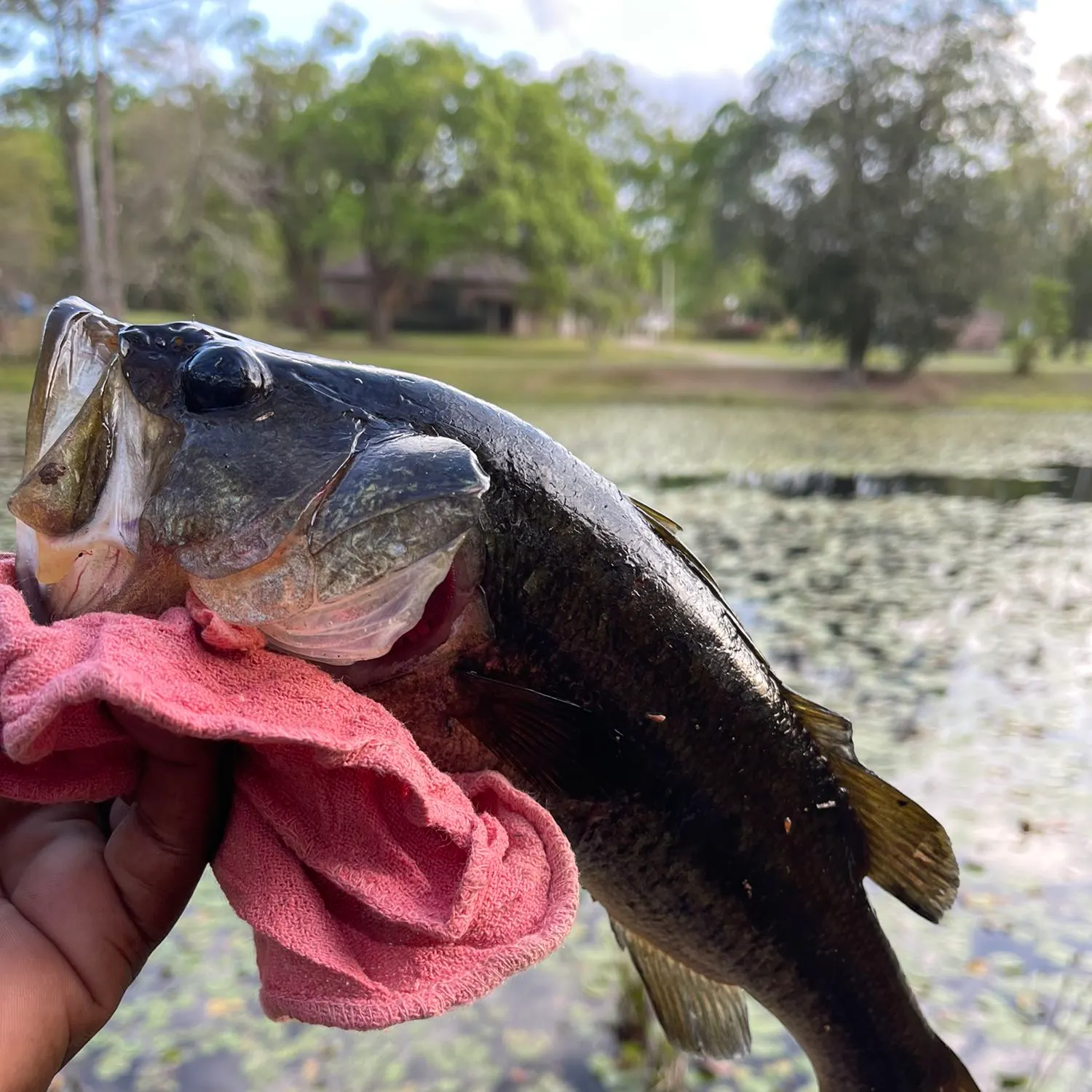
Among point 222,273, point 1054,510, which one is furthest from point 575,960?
point 222,273

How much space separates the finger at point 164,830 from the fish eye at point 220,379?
0.46 m

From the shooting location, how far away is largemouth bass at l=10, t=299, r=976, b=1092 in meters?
1.28

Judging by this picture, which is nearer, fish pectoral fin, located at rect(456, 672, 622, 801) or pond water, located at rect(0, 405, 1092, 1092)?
fish pectoral fin, located at rect(456, 672, 622, 801)

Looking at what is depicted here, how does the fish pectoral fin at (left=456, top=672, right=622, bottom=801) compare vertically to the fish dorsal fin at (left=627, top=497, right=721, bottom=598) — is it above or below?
below

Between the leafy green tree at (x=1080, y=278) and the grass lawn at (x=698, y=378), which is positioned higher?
the leafy green tree at (x=1080, y=278)

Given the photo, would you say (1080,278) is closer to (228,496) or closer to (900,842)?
(900,842)

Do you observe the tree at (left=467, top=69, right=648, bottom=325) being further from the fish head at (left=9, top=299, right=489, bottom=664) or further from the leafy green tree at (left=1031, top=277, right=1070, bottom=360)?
the fish head at (left=9, top=299, right=489, bottom=664)

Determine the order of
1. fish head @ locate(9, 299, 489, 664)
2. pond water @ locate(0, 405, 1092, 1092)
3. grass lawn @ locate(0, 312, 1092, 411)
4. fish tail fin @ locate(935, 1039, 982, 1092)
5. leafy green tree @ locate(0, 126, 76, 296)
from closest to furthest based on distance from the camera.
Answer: fish head @ locate(9, 299, 489, 664) < fish tail fin @ locate(935, 1039, 982, 1092) < pond water @ locate(0, 405, 1092, 1092) < leafy green tree @ locate(0, 126, 76, 296) < grass lawn @ locate(0, 312, 1092, 411)

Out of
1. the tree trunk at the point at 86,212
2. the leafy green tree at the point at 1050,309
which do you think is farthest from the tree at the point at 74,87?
the leafy green tree at the point at 1050,309

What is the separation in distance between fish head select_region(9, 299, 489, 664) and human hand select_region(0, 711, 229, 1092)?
224mm

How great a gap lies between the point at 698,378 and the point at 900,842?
26219 millimetres

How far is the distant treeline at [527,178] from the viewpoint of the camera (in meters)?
24.6

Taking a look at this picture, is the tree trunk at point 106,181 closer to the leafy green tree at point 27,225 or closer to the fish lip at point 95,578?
the leafy green tree at point 27,225

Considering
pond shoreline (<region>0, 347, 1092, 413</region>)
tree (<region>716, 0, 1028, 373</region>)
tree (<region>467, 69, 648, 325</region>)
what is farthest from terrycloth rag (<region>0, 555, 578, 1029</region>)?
tree (<region>467, 69, 648, 325</region>)
